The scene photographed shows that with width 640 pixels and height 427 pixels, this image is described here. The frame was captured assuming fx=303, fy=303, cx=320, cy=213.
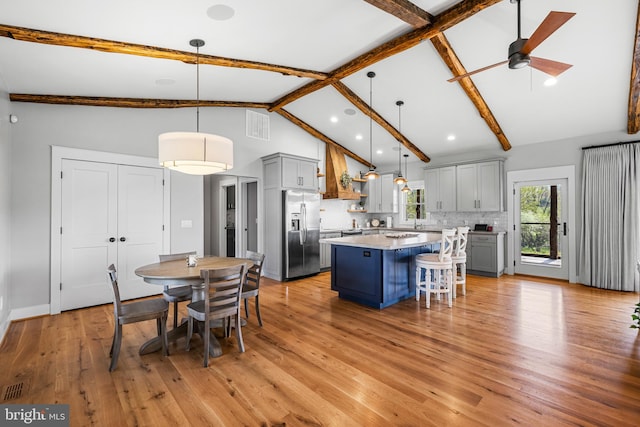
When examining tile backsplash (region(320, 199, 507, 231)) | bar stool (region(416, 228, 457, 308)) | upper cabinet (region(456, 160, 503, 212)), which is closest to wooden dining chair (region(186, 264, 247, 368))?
bar stool (region(416, 228, 457, 308))

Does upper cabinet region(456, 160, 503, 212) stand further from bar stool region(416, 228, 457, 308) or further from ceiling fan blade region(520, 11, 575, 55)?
ceiling fan blade region(520, 11, 575, 55)

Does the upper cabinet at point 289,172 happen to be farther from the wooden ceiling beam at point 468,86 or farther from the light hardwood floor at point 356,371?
the wooden ceiling beam at point 468,86

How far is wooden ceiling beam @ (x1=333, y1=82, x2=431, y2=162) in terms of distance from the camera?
5523 mm

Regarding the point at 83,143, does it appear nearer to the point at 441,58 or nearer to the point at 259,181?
the point at 259,181

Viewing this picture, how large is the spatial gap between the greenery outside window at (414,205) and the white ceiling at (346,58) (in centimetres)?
199

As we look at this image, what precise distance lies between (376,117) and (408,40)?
235cm

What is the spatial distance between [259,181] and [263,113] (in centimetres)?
142

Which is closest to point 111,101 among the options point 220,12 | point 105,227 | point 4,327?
point 105,227

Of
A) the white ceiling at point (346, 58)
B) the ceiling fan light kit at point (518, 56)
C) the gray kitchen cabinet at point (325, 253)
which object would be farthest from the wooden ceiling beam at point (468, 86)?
the gray kitchen cabinet at point (325, 253)

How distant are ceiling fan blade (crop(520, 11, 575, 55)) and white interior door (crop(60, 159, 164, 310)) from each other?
5.01 metres

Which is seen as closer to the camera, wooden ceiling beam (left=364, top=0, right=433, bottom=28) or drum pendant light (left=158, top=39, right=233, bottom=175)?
drum pendant light (left=158, top=39, right=233, bottom=175)

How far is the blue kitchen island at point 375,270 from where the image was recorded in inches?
163

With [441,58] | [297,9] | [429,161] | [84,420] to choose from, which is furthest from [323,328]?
[429,161]

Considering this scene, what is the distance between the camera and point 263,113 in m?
6.34
